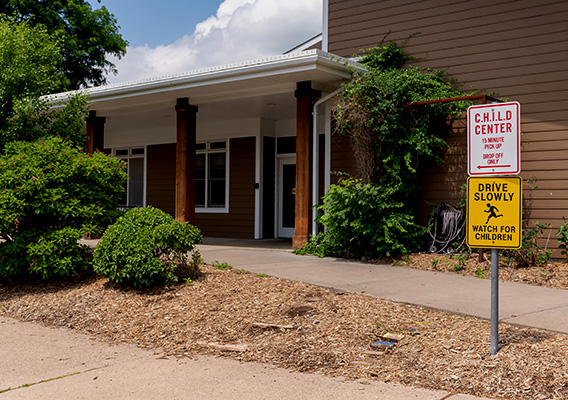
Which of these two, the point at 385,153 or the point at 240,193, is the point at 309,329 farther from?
the point at 240,193

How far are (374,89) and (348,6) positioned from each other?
2.80 meters

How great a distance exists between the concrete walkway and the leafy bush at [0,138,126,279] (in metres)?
1.34

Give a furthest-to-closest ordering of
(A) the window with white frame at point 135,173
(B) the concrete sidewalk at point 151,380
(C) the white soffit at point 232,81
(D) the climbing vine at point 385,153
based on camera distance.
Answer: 1. (A) the window with white frame at point 135,173
2. (C) the white soffit at point 232,81
3. (D) the climbing vine at point 385,153
4. (B) the concrete sidewalk at point 151,380

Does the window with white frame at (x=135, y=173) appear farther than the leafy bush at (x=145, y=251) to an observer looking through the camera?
Yes

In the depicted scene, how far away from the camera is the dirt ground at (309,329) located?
179 inches

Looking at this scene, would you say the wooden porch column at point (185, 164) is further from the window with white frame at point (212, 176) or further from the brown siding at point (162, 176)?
the brown siding at point (162, 176)

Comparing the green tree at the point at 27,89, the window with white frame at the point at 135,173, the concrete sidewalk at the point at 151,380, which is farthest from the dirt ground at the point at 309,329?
the window with white frame at the point at 135,173

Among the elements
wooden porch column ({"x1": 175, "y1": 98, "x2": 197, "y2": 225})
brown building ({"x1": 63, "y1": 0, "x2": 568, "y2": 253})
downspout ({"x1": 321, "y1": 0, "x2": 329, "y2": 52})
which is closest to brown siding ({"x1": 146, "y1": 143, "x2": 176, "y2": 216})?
brown building ({"x1": 63, "y1": 0, "x2": 568, "y2": 253})

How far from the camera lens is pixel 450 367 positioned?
15.3ft

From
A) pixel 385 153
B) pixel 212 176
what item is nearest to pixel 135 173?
pixel 212 176

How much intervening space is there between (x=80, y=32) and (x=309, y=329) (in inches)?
1076

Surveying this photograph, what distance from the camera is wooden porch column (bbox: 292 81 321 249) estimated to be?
440 inches

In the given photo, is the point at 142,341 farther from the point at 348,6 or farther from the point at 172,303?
the point at 348,6

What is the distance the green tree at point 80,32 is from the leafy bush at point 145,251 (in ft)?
71.7
